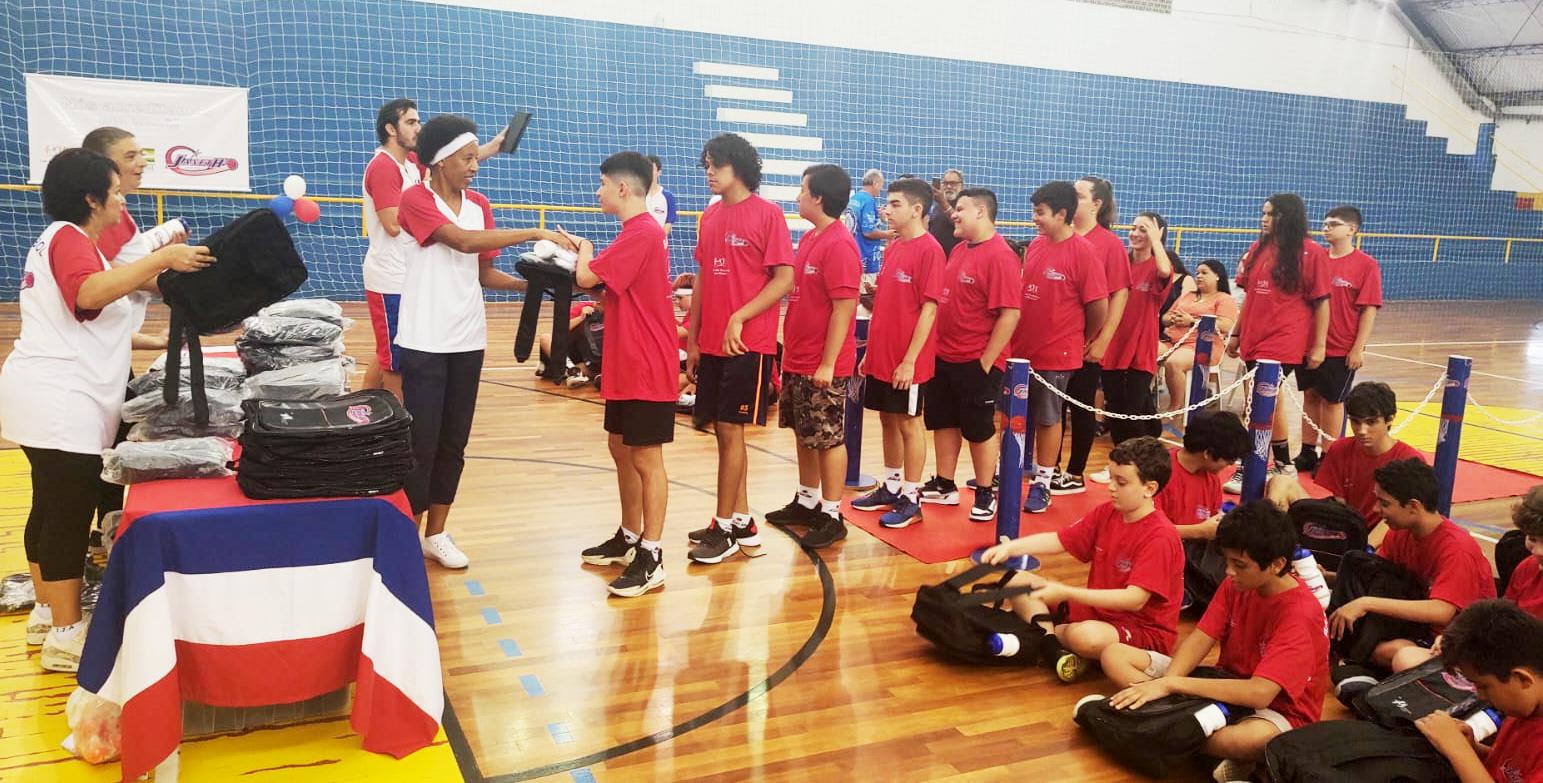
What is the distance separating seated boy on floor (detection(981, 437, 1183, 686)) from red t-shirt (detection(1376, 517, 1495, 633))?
35.4 inches

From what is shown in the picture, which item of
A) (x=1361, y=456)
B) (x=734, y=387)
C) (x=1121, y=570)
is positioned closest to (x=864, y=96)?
(x=734, y=387)

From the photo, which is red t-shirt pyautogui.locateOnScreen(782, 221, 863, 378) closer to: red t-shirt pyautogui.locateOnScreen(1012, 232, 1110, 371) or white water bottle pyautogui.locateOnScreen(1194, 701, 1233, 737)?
red t-shirt pyautogui.locateOnScreen(1012, 232, 1110, 371)

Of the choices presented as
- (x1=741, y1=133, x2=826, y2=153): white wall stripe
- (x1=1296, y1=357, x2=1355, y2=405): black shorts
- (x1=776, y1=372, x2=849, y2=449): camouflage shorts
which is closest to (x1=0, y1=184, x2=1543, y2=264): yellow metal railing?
(x1=741, y1=133, x2=826, y2=153): white wall stripe

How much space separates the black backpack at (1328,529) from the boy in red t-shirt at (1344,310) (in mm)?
2079

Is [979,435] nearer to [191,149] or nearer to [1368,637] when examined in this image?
[1368,637]

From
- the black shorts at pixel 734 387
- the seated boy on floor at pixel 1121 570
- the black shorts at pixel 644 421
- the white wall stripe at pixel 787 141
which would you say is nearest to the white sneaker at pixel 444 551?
the black shorts at pixel 644 421

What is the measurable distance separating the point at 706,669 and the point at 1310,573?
225cm

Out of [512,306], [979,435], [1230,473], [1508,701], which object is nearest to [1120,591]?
[1508,701]

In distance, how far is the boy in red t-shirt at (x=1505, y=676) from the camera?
8.34 ft

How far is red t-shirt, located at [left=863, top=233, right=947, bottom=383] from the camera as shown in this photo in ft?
16.9

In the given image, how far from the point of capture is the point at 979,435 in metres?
5.36

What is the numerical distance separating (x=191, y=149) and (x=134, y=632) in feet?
32.3

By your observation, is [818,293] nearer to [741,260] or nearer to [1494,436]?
[741,260]

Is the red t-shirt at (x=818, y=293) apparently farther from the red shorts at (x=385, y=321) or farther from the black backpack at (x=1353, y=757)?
the black backpack at (x=1353, y=757)
